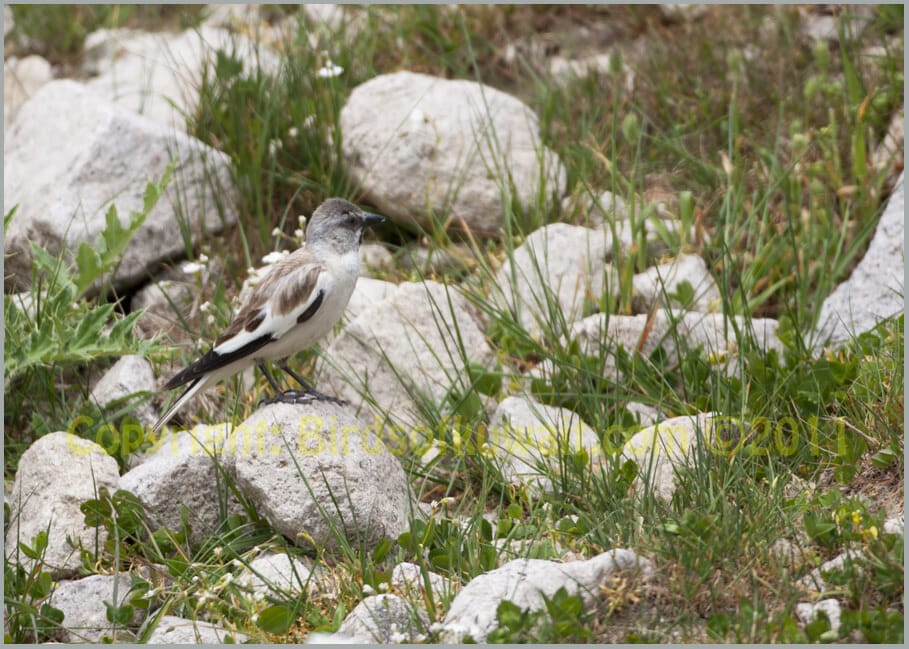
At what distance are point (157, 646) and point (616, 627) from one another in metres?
1.43

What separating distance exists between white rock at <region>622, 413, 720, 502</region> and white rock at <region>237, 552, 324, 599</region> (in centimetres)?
A: 123

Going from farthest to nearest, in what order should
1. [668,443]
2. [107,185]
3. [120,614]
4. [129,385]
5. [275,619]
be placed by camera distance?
[107,185] → [129,385] → [668,443] → [120,614] → [275,619]

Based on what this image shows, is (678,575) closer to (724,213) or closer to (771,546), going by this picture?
(771,546)

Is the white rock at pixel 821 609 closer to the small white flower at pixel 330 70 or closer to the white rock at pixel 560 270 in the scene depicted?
the white rock at pixel 560 270

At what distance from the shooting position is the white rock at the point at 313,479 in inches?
161

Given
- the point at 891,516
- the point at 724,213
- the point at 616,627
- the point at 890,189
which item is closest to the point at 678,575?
the point at 616,627

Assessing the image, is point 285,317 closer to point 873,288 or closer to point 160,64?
point 873,288

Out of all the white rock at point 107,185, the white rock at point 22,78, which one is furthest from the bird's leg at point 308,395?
the white rock at point 22,78

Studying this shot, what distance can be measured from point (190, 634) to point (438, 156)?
3545mm

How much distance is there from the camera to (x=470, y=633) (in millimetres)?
3287

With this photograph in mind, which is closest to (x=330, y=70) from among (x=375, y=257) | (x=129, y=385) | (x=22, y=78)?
(x=375, y=257)

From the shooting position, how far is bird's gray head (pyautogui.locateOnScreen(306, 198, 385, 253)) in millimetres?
4664

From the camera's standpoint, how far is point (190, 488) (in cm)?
436

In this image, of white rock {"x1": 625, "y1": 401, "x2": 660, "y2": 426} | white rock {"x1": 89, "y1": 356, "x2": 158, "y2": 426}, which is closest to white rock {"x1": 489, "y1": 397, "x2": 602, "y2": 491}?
white rock {"x1": 625, "y1": 401, "x2": 660, "y2": 426}
